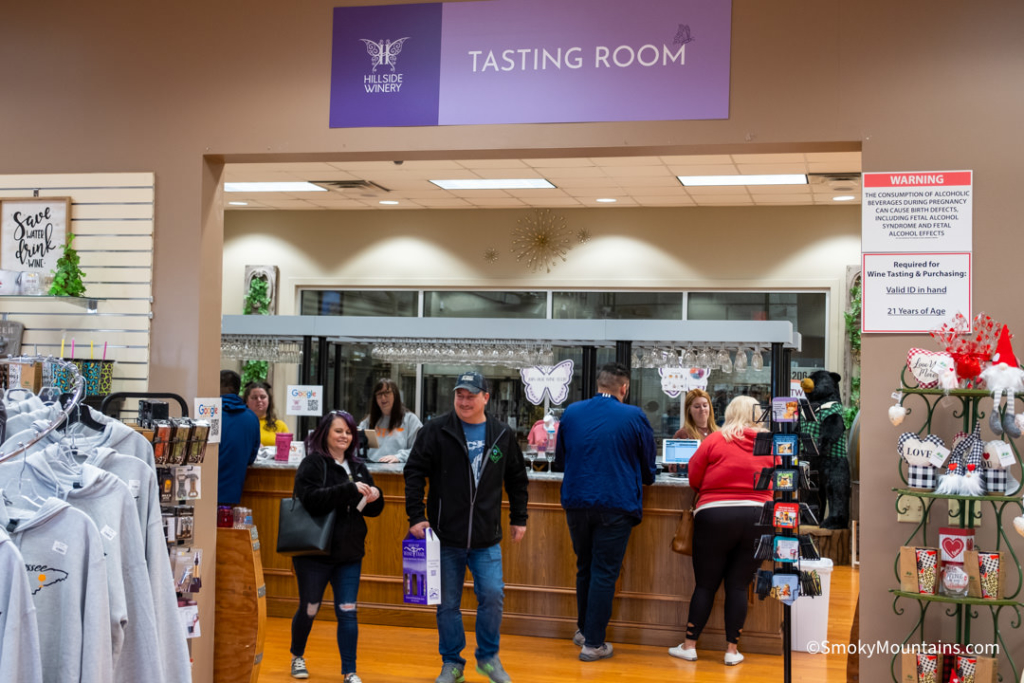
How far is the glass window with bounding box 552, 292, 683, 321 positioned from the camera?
10930 mm

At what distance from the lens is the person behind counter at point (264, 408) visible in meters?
7.84

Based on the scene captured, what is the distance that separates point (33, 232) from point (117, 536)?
2.34 m

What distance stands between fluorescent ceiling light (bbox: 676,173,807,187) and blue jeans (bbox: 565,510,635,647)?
4.14m

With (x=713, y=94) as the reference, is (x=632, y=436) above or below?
below

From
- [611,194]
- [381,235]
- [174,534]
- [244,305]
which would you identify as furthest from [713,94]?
[244,305]

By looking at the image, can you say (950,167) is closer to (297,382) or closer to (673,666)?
(673,666)

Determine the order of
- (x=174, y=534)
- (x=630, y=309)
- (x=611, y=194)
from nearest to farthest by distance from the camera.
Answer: (x=174, y=534), (x=611, y=194), (x=630, y=309)

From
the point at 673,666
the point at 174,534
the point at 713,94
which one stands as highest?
the point at 713,94

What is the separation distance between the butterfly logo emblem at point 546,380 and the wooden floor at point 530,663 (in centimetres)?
206

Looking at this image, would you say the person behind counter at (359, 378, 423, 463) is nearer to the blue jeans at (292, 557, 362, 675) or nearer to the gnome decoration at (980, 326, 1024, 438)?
the blue jeans at (292, 557, 362, 675)

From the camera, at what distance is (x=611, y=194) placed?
1009 centimetres

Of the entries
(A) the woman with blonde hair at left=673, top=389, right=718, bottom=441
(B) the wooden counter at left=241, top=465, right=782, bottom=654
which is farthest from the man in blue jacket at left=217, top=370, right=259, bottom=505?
(A) the woman with blonde hair at left=673, top=389, right=718, bottom=441

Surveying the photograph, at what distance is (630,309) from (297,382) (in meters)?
3.78

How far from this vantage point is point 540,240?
1105 centimetres
